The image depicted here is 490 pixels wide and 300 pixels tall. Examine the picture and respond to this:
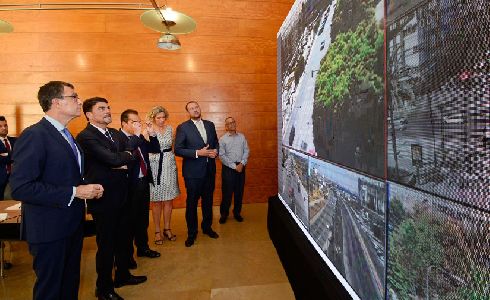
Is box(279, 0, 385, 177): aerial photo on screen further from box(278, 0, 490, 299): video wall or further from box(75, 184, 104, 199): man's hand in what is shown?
box(75, 184, 104, 199): man's hand

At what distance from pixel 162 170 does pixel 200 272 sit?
1262 millimetres

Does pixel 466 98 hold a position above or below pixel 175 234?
above

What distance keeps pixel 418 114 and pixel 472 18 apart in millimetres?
288

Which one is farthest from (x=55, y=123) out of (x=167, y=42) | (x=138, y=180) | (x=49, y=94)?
(x=167, y=42)

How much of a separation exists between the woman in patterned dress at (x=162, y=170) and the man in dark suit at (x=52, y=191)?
1549 mm

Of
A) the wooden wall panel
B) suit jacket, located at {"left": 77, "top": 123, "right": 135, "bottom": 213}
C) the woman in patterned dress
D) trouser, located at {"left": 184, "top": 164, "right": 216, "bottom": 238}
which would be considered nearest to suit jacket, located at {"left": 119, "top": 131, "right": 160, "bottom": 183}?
the woman in patterned dress

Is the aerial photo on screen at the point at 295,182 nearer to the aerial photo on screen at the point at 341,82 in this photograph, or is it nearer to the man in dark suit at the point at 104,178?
the aerial photo on screen at the point at 341,82

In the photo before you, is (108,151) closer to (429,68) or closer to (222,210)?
(429,68)

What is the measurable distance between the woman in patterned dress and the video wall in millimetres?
2082

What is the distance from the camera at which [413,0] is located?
3.03 feet

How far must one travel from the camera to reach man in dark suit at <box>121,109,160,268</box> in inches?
112

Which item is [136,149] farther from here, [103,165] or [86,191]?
[86,191]

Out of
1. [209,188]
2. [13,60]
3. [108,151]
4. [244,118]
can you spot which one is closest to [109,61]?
[13,60]

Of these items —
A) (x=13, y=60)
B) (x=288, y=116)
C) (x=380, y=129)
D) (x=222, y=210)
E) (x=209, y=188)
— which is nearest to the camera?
(x=380, y=129)
